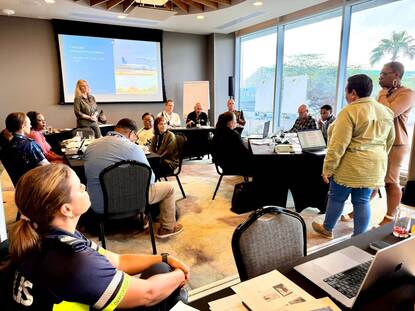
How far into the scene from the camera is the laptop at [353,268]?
2.68 ft

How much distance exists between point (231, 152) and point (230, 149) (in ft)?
0.13

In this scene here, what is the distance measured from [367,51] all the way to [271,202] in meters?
3.27

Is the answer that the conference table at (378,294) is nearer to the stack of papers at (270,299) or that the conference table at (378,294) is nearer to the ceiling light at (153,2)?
the stack of papers at (270,299)

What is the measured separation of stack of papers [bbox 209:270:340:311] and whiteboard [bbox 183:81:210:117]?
21.7ft

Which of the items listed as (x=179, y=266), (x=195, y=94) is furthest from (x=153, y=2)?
(x=179, y=266)

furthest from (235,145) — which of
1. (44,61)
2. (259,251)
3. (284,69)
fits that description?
(44,61)

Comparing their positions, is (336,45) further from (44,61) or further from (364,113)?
(44,61)

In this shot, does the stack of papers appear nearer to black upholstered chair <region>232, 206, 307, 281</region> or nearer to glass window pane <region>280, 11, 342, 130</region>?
black upholstered chair <region>232, 206, 307, 281</region>

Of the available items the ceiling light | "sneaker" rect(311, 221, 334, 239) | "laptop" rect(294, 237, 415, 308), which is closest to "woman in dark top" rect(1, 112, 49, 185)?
"laptop" rect(294, 237, 415, 308)

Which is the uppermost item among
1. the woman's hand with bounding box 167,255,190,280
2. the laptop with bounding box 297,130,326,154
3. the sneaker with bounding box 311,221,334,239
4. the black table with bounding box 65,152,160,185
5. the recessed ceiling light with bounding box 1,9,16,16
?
the recessed ceiling light with bounding box 1,9,16,16

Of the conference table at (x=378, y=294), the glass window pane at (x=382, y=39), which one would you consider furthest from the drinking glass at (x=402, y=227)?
the glass window pane at (x=382, y=39)

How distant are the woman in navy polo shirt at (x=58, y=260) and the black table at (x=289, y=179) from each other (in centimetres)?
228

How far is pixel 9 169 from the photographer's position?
2703 mm

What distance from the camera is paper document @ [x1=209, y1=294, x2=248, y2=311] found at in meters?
0.87
